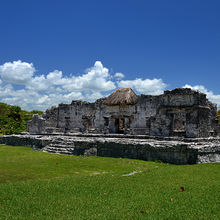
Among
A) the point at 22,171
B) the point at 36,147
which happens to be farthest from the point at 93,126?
the point at 22,171

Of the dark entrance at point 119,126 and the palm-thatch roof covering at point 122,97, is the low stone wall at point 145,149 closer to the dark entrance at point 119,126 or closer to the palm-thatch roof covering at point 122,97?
the palm-thatch roof covering at point 122,97

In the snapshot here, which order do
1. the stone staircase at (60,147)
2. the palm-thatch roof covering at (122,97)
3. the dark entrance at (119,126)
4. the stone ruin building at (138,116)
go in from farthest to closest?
1. the dark entrance at (119,126)
2. the palm-thatch roof covering at (122,97)
3. the stone ruin building at (138,116)
4. the stone staircase at (60,147)

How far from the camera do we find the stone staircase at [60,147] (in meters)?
11.4

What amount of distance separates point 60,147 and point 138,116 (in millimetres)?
8574

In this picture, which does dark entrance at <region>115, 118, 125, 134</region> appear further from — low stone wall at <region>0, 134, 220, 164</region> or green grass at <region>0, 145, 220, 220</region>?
green grass at <region>0, 145, 220, 220</region>

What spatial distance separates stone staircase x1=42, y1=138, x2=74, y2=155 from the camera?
11.4m

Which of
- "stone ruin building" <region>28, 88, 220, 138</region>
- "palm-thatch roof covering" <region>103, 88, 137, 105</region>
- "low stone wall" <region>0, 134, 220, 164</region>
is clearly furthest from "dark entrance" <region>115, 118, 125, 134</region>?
"low stone wall" <region>0, 134, 220, 164</region>

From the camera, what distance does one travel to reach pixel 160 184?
507 centimetres

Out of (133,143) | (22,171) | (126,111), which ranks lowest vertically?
(22,171)

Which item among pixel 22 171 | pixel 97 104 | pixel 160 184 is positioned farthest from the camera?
pixel 97 104

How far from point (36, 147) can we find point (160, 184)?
9.21 m

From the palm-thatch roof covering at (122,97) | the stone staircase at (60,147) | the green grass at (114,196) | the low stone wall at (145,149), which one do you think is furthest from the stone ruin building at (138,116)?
the green grass at (114,196)

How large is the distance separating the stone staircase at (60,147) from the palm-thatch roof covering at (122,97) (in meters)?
8.16

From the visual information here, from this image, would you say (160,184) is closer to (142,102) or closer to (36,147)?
(36,147)
